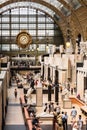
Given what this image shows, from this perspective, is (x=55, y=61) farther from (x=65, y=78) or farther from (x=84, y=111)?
(x=84, y=111)

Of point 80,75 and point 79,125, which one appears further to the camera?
point 80,75

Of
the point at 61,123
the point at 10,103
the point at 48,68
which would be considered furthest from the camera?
the point at 48,68

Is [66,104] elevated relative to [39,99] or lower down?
lower down

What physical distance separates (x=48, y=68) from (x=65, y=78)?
1056cm

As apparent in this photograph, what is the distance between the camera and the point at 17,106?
91.4ft

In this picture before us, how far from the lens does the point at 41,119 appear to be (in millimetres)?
19875

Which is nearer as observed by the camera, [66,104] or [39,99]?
[66,104]

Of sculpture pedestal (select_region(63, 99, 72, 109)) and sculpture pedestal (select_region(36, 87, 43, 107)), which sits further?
sculpture pedestal (select_region(36, 87, 43, 107))

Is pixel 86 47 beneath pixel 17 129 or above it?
above

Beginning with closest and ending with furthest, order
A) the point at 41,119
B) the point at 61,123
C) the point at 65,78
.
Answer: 1. the point at 61,123
2. the point at 41,119
3. the point at 65,78

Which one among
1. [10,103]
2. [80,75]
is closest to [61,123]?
[10,103]

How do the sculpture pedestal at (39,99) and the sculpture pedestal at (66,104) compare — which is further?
Result: the sculpture pedestal at (39,99)

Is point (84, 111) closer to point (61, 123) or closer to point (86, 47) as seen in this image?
point (61, 123)

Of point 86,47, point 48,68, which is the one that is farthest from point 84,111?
point 48,68
